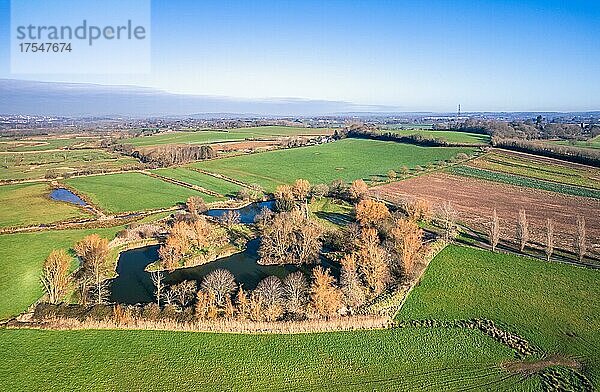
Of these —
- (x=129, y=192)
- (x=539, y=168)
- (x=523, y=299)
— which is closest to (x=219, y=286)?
(x=523, y=299)

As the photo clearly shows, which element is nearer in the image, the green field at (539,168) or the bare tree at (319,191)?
the bare tree at (319,191)

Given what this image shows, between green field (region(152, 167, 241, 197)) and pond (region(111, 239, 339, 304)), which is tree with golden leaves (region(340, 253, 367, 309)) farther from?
green field (region(152, 167, 241, 197))

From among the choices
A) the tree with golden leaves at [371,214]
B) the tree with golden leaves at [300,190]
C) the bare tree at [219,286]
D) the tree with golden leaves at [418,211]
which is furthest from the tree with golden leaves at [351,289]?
the tree with golden leaves at [300,190]

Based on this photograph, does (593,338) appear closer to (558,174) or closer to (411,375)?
(411,375)

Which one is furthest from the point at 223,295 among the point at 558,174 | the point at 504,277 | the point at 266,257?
the point at 558,174

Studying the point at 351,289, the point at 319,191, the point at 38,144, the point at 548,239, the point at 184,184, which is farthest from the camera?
the point at 38,144

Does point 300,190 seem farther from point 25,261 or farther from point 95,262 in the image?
point 25,261

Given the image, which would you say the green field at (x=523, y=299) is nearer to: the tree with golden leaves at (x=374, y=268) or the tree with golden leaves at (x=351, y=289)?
the tree with golden leaves at (x=374, y=268)
